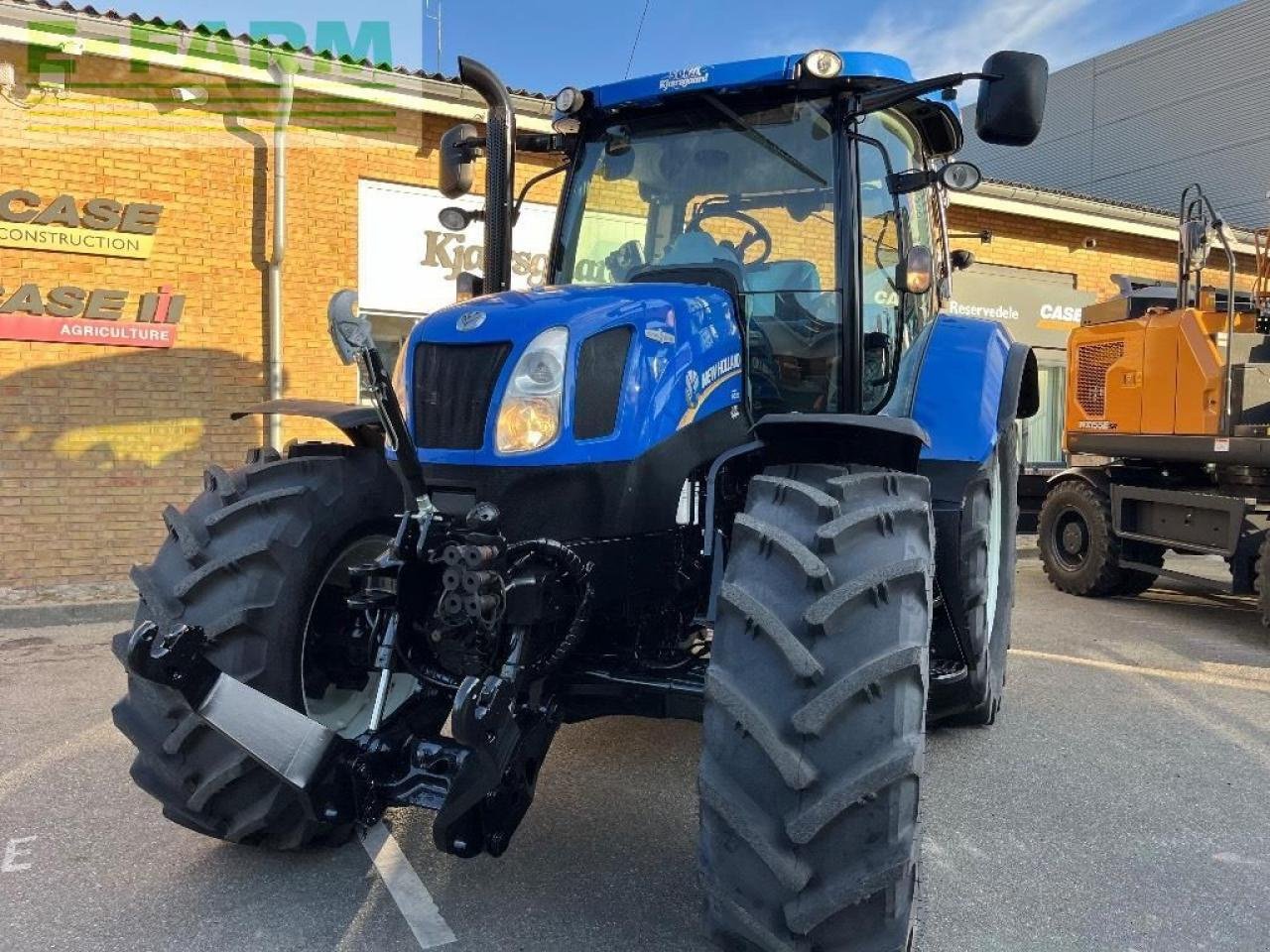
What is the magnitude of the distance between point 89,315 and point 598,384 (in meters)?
6.66

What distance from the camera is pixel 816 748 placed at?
2.04 m

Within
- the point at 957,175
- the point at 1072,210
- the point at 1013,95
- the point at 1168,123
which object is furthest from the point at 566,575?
the point at 1168,123

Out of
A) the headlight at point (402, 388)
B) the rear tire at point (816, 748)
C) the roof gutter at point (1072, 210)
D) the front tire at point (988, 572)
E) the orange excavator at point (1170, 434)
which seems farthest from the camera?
the roof gutter at point (1072, 210)

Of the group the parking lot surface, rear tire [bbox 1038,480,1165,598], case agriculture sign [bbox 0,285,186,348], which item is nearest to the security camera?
case agriculture sign [bbox 0,285,186,348]

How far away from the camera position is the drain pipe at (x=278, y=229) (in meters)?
8.15

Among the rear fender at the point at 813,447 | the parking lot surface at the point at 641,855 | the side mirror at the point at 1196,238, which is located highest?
the side mirror at the point at 1196,238

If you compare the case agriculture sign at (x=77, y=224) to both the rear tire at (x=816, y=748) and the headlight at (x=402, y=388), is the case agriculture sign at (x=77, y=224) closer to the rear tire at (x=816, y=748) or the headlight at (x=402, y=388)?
the headlight at (x=402, y=388)

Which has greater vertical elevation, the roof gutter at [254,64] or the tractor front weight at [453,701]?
the roof gutter at [254,64]

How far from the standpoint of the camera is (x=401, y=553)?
2.54 m

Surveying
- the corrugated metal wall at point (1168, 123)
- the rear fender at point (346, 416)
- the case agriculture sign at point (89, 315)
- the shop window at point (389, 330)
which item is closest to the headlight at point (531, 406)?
the rear fender at point (346, 416)

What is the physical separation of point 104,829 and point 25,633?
13.4 ft

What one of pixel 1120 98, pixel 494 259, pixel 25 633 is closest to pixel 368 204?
pixel 25 633

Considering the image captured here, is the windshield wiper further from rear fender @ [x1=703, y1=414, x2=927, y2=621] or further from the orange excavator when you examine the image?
the orange excavator

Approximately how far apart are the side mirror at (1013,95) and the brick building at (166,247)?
4961 mm
